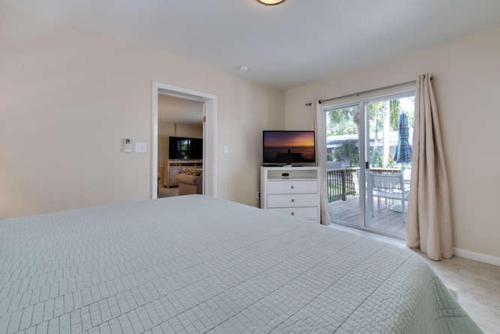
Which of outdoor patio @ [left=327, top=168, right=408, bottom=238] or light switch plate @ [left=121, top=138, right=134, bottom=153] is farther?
outdoor patio @ [left=327, top=168, right=408, bottom=238]

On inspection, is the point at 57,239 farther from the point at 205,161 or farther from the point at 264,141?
the point at 264,141

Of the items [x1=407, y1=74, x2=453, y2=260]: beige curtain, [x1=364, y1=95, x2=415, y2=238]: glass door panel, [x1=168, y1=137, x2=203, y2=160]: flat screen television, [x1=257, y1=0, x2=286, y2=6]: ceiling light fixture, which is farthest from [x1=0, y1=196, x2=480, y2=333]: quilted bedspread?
[x1=168, y1=137, x2=203, y2=160]: flat screen television

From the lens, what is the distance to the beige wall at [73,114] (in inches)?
73.2

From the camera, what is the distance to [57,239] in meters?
0.91

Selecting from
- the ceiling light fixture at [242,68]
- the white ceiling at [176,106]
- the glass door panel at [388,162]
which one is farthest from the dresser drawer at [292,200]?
the white ceiling at [176,106]

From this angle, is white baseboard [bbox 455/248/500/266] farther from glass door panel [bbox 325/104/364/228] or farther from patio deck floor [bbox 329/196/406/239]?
glass door panel [bbox 325/104/364/228]

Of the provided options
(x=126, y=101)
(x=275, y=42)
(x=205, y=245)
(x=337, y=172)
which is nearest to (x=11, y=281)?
(x=205, y=245)

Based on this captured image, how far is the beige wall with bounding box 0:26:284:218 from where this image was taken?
73.2 inches

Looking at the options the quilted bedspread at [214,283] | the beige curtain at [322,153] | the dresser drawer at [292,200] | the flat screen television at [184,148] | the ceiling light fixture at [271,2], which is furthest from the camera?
the flat screen television at [184,148]

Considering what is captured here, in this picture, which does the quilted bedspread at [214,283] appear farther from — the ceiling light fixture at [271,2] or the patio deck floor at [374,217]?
the patio deck floor at [374,217]

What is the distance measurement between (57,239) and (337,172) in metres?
3.53

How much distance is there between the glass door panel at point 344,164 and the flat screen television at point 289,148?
0.33 meters

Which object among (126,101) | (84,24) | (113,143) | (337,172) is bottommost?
(337,172)

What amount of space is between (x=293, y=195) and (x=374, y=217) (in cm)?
122
